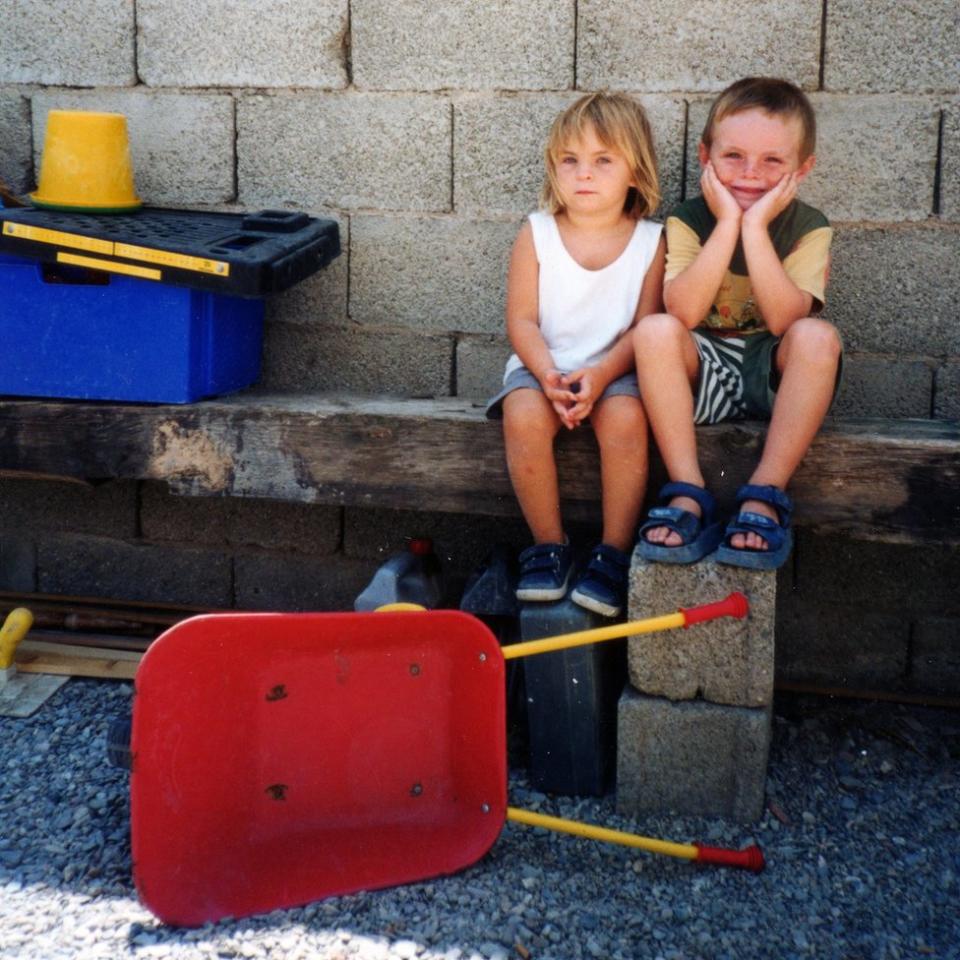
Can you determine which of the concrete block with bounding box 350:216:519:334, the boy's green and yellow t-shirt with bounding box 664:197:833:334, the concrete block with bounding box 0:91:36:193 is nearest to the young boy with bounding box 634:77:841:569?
the boy's green and yellow t-shirt with bounding box 664:197:833:334

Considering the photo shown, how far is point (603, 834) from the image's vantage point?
7.51 ft

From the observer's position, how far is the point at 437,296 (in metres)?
3.27

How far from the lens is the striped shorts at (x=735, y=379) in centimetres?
267

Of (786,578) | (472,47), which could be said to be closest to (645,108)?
(472,47)

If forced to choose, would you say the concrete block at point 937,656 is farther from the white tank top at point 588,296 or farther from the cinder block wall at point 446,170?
the white tank top at point 588,296

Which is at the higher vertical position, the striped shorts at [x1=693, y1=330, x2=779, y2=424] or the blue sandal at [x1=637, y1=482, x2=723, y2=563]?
the striped shorts at [x1=693, y1=330, x2=779, y2=424]

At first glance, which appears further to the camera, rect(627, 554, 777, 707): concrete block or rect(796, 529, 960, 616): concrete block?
rect(796, 529, 960, 616): concrete block

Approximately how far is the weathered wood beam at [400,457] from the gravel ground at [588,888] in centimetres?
58

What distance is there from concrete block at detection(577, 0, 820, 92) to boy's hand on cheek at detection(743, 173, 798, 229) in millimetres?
425

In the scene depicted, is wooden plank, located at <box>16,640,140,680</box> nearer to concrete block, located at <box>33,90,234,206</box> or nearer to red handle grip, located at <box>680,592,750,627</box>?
concrete block, located at <box>33,90,234,206</box>

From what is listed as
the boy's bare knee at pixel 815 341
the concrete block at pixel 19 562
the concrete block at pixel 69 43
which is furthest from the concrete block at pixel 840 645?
the concrete block at pixel 69 43

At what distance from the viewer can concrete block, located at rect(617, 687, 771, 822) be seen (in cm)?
251

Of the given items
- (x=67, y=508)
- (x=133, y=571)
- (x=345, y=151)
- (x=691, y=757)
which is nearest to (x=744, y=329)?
(x=691, y=757)

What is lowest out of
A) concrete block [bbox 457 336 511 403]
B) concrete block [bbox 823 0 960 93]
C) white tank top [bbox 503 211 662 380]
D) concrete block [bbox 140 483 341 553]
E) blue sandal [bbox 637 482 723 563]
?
concrete block [bbox 140 483 341 553]
